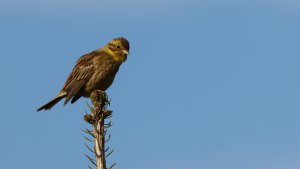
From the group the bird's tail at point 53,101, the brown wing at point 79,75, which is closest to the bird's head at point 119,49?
the brown wing at point 79,75

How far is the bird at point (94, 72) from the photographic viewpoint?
13.5 meters

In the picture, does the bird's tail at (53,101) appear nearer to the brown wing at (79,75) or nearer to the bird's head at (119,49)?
the brown wing at (79,75)

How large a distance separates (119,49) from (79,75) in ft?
3.92

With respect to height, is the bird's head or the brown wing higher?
the bird's head

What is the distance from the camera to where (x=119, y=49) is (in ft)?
46.3

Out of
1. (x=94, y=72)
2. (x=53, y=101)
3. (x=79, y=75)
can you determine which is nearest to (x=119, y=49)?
(x=94, y=72)

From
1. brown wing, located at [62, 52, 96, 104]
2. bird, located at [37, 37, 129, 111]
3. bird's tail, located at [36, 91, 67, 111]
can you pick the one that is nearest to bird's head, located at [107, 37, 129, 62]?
bird, located at [37, 37, 129, 111]

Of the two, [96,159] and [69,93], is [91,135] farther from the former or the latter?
[69,93]

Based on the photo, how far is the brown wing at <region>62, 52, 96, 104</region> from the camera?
1354cm

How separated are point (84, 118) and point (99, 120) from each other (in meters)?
0.14

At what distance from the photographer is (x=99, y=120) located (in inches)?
199

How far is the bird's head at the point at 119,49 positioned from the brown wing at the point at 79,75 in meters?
0.59

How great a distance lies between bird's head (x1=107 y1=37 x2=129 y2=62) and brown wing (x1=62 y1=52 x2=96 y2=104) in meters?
0.59

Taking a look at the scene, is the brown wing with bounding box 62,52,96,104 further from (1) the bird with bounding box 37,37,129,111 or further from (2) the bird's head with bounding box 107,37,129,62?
(2) the bird's head with bounding box 107,37,129,62
